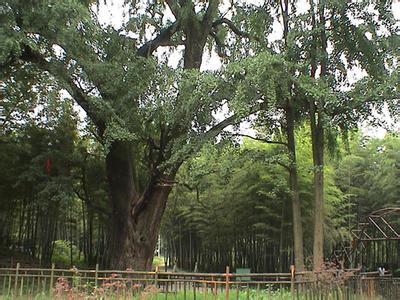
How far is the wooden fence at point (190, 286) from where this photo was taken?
630 centimetres

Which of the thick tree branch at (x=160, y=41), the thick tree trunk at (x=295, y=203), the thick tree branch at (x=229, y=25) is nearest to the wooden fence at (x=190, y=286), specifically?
the thick tree trunk at (x=295, y=203)

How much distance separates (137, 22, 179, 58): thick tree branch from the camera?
1297 centimetres

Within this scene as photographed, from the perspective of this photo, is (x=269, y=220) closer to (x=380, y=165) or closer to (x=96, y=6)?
(x=380, y=165)

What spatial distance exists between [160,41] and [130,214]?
4.88m

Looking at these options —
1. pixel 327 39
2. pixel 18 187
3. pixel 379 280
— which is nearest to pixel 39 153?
pixel 18 187

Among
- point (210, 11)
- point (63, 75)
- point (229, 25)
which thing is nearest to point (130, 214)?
point (63, 75)

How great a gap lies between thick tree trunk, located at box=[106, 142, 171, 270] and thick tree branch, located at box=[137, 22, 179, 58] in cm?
262

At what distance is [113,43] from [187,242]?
1018cm

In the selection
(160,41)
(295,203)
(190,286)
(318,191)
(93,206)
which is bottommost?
(190,286)

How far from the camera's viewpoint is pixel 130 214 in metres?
12.2

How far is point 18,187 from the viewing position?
1520cm

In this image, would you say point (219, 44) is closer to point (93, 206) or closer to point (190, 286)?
point (93, 206)

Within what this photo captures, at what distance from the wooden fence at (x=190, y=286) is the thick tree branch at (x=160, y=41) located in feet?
22.1

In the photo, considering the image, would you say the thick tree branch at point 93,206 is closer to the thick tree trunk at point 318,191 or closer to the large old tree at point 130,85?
the large old tree at point 130,85
